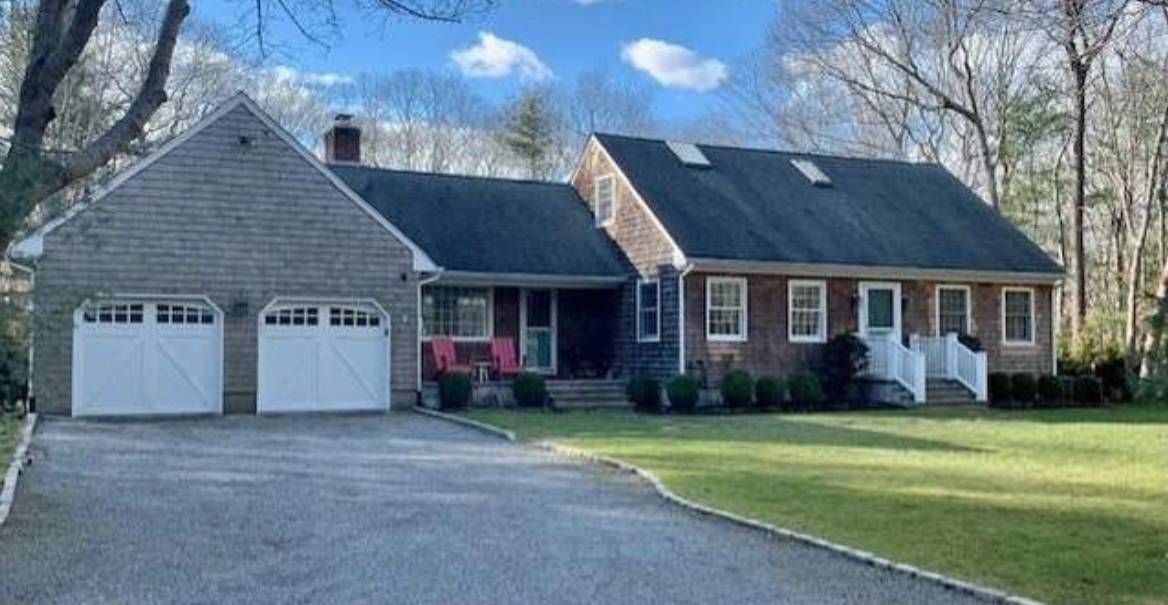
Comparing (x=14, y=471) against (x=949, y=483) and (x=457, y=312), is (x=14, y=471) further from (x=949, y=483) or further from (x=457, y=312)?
(x=457, y=312)

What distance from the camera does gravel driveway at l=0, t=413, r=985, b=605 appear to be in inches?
265

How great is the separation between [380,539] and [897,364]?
55.7 feet

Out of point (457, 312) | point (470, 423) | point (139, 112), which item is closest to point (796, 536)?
point (139, 112)

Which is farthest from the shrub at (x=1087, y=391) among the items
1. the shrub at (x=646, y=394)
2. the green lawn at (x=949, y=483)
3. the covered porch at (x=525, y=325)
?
the covered porch at (x=525, y=325)

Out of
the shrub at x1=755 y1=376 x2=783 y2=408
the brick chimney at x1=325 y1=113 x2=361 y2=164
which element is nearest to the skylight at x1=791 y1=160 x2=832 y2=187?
the shrub at x1=755 y1=376 x2=783 y2=408

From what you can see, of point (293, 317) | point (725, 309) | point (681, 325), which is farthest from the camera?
point (725, 309)

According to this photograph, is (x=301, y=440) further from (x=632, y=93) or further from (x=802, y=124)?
(x=632, y=93)

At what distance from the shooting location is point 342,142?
2616cm

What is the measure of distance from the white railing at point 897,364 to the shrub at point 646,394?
4854 millimetres

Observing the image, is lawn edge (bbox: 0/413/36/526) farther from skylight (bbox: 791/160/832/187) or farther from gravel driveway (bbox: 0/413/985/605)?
skylight (bbox: 791/160/832/187)

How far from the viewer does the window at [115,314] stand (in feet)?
60.5

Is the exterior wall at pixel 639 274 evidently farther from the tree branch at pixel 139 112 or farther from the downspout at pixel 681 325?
the tree branch at pixel 139 112

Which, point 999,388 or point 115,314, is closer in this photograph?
point 115,314

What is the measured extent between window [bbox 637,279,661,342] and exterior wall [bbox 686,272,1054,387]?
3.31 ft
